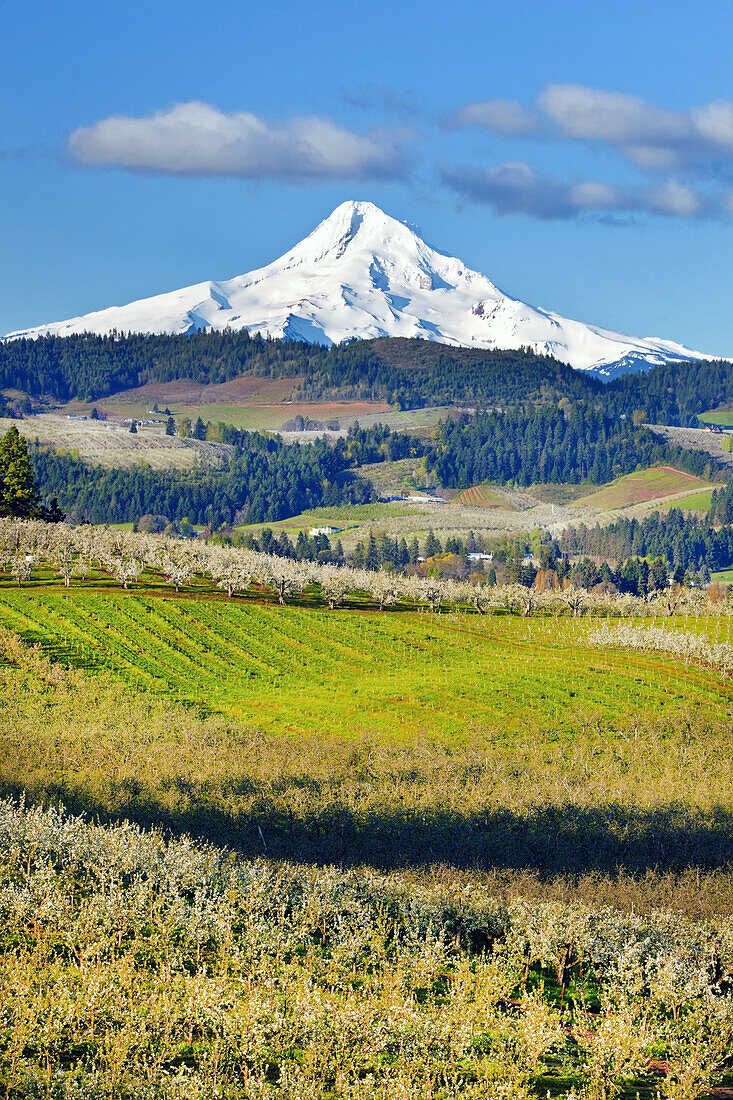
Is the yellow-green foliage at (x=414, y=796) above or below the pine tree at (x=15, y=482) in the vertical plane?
below

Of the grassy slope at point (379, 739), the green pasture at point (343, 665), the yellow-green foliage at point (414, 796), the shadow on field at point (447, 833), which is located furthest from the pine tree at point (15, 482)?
the shadow on field at point (447, 833)

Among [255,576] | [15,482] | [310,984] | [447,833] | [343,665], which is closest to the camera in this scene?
[310,984]

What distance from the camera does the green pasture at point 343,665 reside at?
108 m

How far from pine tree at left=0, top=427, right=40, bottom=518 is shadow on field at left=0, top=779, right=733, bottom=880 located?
106146 mm

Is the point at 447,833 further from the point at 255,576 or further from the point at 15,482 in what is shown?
the point at 15,482

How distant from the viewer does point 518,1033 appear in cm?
4075

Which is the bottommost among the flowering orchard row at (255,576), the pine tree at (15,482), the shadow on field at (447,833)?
the shadow on field at (447,833)

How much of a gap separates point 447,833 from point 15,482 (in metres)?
120

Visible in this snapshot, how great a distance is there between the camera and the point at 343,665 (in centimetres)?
12675

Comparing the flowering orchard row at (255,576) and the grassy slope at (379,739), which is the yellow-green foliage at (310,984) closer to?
the grassy slope at (379,739)

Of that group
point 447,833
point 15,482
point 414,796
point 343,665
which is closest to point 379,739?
point 414,796

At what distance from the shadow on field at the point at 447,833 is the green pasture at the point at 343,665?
22.6 meters

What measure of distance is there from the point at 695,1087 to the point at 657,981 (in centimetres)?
844

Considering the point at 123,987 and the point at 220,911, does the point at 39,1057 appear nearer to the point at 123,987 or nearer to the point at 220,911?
the point at 123,987
